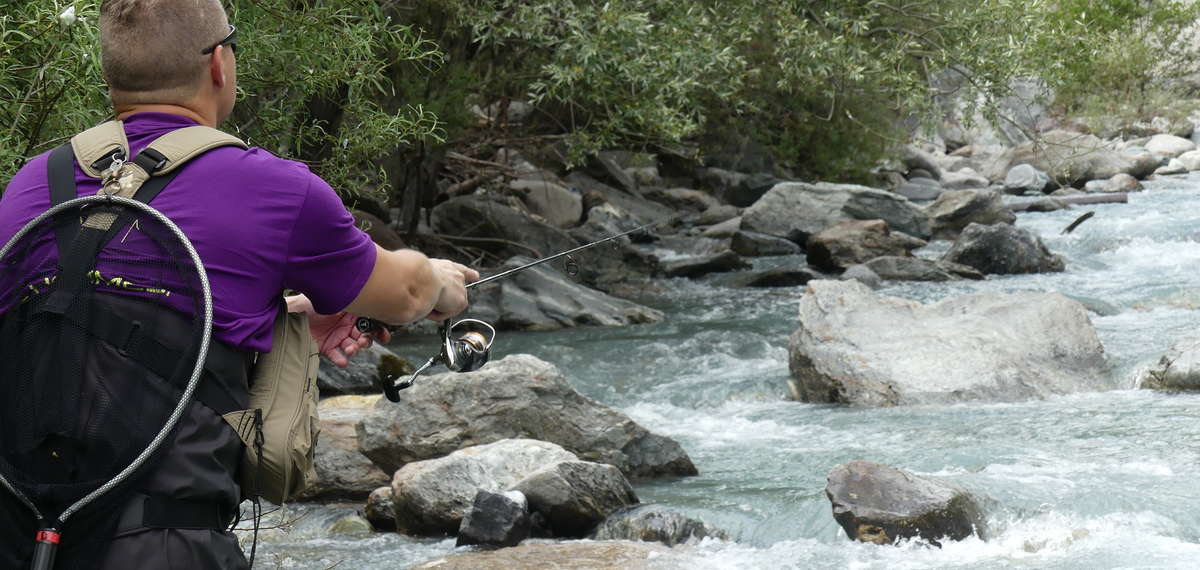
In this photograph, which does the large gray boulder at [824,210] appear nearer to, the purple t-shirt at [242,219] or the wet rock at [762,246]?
the wet rock at [762,246]

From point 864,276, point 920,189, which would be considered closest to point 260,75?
point 864,276

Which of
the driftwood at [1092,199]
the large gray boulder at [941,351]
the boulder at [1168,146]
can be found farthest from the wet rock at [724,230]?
the boulder at [1168,146]

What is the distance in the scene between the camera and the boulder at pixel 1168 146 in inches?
1135

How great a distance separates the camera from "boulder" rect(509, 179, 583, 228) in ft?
61.8

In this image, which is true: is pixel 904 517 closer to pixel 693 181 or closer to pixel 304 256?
pixel 304 256

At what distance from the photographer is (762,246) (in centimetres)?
1755

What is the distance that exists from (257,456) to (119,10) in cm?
76

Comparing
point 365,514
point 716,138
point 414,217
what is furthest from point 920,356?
point 716,138

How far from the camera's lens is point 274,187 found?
80.6 inches

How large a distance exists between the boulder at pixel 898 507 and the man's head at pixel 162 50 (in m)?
4.26

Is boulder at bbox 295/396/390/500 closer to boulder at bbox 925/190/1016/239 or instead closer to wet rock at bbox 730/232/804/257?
wet rock at bbox 730/232/804/257

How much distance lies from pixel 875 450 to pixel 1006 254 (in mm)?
8025

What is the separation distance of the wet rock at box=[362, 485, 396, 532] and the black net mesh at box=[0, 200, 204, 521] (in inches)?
177

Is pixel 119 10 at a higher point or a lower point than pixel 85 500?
higher
